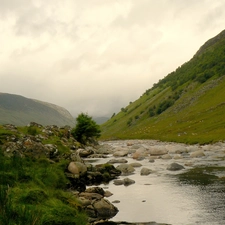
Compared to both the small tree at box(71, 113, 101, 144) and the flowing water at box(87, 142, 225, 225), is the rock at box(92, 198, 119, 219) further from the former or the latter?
the small tree at box(71, 113, 101, 144)

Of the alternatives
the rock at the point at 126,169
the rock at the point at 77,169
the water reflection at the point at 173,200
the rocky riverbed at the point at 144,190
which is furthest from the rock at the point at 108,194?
the rock at the point at 126,169

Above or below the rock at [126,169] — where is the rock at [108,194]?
below

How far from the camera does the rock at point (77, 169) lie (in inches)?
1310

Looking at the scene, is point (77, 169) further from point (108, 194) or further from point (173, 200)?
point (173, 200)

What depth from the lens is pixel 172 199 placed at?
2442cm

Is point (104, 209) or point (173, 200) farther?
point (173, 200)

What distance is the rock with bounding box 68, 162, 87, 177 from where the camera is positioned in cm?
3328

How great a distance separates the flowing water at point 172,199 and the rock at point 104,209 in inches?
18.1

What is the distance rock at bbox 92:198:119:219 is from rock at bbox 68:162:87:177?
35.8 ft

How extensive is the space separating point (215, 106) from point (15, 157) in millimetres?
131866

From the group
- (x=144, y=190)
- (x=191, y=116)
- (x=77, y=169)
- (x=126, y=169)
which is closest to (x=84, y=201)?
(x=144, y=190)

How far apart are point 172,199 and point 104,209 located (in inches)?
227

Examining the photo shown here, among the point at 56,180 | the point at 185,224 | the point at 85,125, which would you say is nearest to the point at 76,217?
the point at 185,224

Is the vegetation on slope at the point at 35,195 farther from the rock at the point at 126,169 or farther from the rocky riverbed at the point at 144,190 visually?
the rock at the point at 126,169
